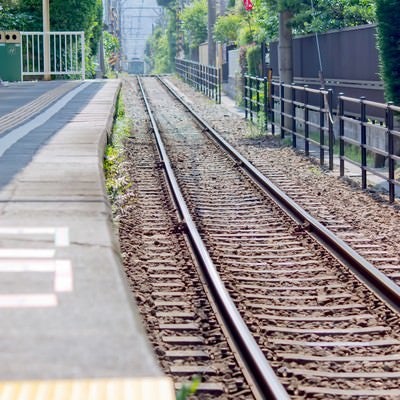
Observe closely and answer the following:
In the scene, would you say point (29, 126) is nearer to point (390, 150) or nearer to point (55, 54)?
point (390, 150)

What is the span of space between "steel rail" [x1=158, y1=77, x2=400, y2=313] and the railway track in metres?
0.02

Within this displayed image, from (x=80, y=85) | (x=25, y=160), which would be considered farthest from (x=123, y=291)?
(x=80, y=85)

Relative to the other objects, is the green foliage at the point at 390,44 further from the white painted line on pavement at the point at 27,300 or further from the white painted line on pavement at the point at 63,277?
the white painted line on pavement at the point at 27,300

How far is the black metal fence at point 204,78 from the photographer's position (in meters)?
39.8

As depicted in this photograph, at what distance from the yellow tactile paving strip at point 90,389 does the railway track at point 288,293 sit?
6.97 feet

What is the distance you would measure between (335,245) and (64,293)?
4942 mm

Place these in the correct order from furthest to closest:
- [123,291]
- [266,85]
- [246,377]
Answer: [266,85], [246,377], [123,291]

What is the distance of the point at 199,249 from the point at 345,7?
1618 centimetres

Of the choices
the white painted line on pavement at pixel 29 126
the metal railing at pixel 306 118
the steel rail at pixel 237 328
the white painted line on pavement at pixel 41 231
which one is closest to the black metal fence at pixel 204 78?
the metal railing at pixel 306 118

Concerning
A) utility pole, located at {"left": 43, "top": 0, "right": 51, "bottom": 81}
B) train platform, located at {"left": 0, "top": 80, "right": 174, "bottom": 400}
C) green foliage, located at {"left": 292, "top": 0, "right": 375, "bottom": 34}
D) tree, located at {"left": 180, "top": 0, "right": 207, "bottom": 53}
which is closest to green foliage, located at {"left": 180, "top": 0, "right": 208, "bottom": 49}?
tree, located at {"left": 180, "top": 0, "right": 207, "bottom": 53}

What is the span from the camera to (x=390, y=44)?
57.1ft

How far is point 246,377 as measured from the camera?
20.5ft

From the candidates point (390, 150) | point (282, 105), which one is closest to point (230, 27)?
point (282, 105)

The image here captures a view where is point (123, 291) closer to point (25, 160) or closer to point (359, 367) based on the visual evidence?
point (359, 367)
